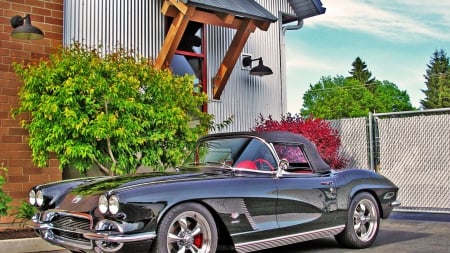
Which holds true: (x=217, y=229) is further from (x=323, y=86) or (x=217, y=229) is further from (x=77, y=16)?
(x=323, y=86)

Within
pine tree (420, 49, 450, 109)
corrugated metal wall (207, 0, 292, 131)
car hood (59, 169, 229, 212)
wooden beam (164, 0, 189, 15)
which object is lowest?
car hood (59, 169, 229, 212)

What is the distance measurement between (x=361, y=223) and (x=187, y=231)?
2.64 meters

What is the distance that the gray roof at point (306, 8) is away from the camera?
13.6 m

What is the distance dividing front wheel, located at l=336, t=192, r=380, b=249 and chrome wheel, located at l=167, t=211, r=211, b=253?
6.93ft

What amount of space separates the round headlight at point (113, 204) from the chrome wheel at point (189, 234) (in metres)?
0.53

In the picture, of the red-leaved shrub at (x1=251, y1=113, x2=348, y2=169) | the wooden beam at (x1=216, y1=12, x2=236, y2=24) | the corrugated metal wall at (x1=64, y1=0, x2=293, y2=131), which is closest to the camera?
the corrugated metal wall at (x1=64, y1=0, x2=293, y2=131)

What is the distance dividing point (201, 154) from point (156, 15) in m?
5.77

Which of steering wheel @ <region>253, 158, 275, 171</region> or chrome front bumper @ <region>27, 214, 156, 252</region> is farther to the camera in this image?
steering wheel @ <region>253, 158, 275, 171</region>

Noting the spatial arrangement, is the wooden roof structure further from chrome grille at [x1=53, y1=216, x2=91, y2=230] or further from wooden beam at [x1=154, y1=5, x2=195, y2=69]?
chrome grille at [x1=53, y1=216, x2=91, y2=230]

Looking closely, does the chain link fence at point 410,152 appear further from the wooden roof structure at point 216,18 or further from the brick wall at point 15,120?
the brick wall at point 15,120

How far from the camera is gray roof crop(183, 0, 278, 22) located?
9914 millimetres

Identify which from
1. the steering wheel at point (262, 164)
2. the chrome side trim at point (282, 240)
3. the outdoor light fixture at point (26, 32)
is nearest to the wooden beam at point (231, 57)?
the outdoor light fixture at point (26, 32)

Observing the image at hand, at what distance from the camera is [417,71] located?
6856 centimetres

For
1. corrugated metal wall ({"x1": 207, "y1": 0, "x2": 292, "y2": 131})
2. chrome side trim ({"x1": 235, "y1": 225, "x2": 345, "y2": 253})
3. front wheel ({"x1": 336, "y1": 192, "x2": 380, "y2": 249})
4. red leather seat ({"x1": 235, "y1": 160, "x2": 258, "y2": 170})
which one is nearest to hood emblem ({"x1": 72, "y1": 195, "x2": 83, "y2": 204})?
chrome side trim ({"x1": 235, "y1": 225, "x2": 345, "y2": 253})
